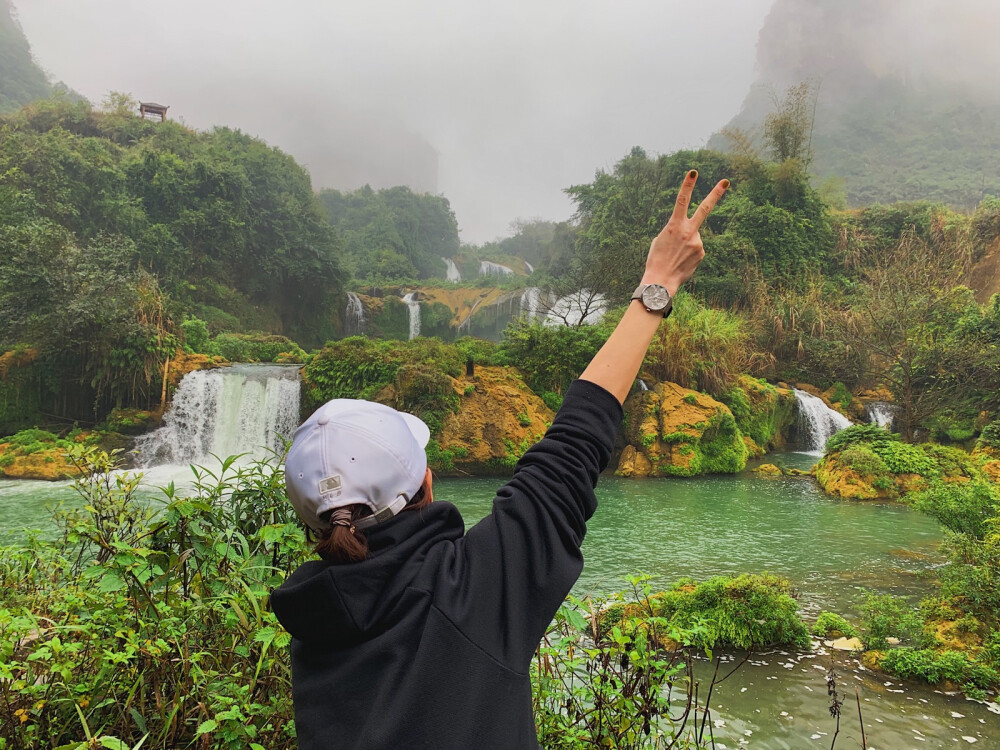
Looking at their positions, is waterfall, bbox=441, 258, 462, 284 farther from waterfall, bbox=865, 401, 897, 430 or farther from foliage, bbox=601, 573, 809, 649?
foliage, bbox=601, 573, 809, 649

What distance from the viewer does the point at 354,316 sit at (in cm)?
2798

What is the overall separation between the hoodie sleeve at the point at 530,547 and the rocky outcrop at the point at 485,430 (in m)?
10.6

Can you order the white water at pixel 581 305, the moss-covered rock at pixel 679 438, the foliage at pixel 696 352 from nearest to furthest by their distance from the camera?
the moss-covered rock at pixel 679 438, the foliage at pixel 696 352, the white water at pixel 581 305

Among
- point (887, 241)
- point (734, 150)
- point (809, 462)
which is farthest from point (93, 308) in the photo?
point (887, 241)

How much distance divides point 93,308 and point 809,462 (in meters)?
16.6

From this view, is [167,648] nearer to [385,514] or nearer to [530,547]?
[385,514]

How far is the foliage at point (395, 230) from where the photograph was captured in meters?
43.3

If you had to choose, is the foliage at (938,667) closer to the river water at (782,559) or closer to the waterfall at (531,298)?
the river water at (782,559)

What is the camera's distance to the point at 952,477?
9.70 metres

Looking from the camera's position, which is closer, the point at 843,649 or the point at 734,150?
the point at 843,649

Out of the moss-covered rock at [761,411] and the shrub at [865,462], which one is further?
the moss-covered rock at [761,411]

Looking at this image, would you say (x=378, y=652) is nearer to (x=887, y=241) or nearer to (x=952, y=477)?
(x=952, y=477)

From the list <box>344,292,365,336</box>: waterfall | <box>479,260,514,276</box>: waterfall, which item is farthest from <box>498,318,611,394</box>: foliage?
<box>479,260,514,276</box>: waterfall

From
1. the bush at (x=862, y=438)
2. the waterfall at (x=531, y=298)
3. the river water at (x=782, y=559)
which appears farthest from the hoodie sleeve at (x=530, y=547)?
the waterfall at (x=531, y=298)
